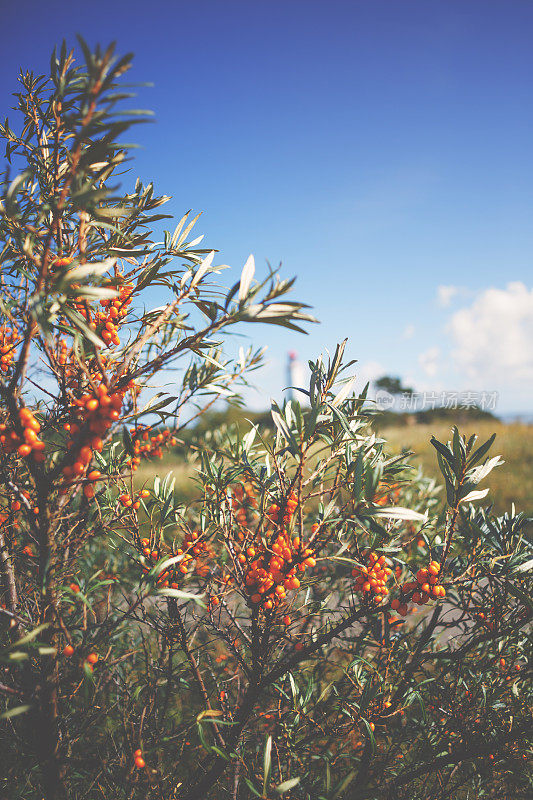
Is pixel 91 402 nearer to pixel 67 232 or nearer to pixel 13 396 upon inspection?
pixel 13 396

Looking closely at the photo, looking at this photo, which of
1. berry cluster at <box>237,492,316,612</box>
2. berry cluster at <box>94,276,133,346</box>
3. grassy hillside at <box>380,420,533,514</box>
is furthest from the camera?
grassy hillside at <box>380,420,533,514</box>

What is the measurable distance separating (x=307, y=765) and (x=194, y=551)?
99 cm

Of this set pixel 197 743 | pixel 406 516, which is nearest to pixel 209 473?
pixel 406 516

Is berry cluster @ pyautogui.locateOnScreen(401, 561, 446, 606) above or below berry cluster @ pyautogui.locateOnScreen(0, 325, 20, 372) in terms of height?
below

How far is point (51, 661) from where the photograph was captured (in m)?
1.19

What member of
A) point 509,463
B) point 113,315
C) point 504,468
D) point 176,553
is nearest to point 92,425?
point 113,315

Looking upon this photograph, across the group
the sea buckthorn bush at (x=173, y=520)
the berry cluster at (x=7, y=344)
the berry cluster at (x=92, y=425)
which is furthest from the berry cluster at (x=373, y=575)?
the berry cluster at (x=7, y=344)

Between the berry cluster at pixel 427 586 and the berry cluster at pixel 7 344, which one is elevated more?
the berry cluster at pixel 7 344

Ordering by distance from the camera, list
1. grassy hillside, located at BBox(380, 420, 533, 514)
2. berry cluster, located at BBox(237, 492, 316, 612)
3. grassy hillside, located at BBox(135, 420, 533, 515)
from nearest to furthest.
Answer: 1. berry cluster, located at BBox(237, 492, 316, 612)
2. grassy hillside, located at BBox(135, 420, 533, 515)
3. grassy hillside, located at BBox(380, 420, 533, 514)

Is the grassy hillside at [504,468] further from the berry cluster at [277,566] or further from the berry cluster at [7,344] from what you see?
the berry cluster at [277,566]

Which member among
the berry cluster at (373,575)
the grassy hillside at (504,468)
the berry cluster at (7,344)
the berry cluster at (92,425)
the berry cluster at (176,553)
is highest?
the berry cluster at (7,344)

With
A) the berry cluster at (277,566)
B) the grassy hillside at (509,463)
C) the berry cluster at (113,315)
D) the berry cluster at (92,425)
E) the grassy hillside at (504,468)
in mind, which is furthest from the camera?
the grassy hillside at (509,463)

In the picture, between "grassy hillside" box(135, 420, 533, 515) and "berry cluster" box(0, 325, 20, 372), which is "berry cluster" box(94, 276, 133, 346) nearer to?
"berry cluster" box(0, 325, 20, 372)

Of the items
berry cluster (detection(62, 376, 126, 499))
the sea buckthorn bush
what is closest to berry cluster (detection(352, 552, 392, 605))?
the sea buckthorn bush
